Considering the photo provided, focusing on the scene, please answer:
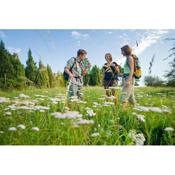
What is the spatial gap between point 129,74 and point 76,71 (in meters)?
0.63

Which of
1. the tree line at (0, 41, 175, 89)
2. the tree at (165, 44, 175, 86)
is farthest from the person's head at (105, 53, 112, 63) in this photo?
the tree at (165, 44, 175, 86)

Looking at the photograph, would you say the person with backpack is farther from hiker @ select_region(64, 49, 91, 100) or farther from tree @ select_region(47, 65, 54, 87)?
tree @ select_region(47, 65, 54, 87)

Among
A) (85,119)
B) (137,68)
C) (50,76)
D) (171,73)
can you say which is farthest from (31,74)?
(171,73)

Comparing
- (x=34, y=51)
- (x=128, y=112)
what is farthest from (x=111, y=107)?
(x=34, y=51)

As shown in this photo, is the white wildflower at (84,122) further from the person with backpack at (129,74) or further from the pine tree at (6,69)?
the pine tree at (6,69)

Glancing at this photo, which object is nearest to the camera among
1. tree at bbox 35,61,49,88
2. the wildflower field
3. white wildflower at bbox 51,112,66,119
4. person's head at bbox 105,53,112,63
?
the wildflower field

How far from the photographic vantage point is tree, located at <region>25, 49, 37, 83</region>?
576cm

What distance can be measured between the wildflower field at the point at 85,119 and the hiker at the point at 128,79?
7cm

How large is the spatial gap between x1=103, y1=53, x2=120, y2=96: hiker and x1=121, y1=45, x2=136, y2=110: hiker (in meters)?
0.11

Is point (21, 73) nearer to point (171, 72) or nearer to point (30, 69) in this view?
point (30, 69)

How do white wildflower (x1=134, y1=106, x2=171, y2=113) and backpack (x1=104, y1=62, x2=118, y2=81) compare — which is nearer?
white wildflower (x1=134, y1=106, x2=171, y2=113)

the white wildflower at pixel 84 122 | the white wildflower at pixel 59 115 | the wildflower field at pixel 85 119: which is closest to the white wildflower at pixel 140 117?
the wildflower field at pixel 85 119
